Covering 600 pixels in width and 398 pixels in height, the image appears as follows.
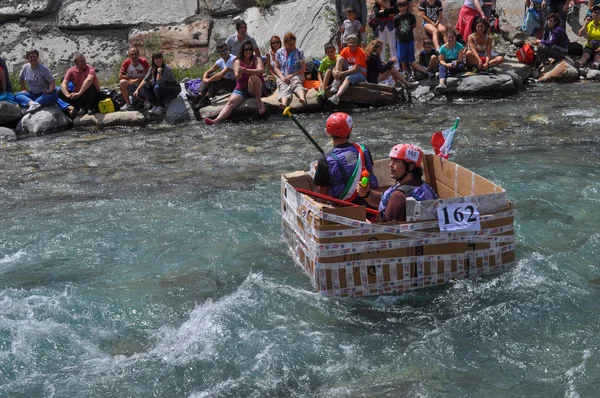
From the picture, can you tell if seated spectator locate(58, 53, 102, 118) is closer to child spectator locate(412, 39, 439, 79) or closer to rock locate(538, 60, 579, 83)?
child spectator locate(412, 39, 439, 79)

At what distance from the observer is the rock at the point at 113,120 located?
1531 cm

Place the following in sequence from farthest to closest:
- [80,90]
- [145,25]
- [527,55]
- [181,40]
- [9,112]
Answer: [145,25] → [181,40] → [527,55] → [80,90] → [9,112]

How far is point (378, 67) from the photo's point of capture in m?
15.6

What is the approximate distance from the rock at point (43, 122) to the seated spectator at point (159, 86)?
5.01 feet

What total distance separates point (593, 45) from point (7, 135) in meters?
12.1

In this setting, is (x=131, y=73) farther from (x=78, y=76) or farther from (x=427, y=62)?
(x=427, y=62)

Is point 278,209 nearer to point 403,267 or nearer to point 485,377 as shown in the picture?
point 403,267

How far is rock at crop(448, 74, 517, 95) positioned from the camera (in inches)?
615

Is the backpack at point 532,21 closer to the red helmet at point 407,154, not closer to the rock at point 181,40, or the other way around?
the rock at point 181,40

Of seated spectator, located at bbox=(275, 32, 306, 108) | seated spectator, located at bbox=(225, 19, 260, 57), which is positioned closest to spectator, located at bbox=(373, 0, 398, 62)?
seated spectator, located at bbox=(275, 32, 306, 108)

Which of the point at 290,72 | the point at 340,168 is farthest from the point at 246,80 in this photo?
the point at 340,168

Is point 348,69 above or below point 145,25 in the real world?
below

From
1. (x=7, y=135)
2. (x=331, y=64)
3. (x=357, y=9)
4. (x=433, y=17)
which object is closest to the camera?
(x=7, y=135)

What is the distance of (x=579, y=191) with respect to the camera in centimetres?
970
